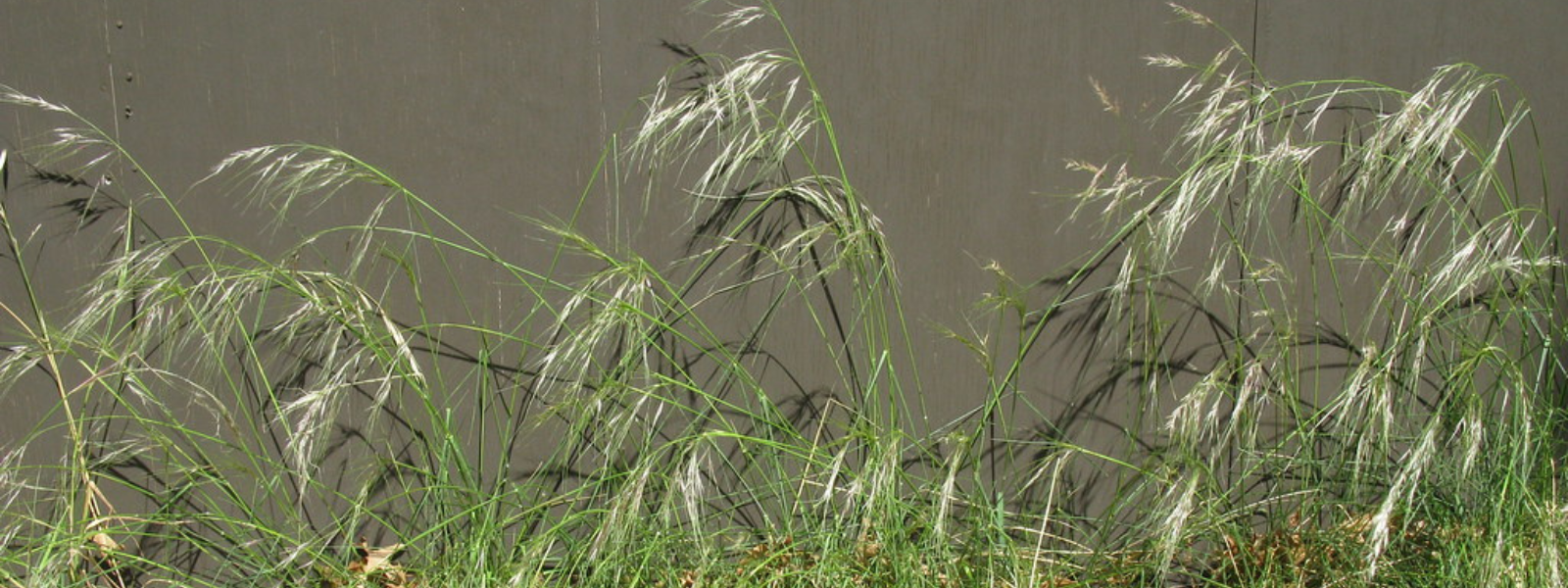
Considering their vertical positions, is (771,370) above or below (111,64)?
below

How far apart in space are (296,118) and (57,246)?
0.41 m

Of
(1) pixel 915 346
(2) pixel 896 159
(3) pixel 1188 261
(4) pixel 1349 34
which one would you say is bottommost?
(1) pixel 915 346

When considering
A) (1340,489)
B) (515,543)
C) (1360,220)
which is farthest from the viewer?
(1360,220)

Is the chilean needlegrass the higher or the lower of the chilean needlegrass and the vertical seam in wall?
the lower

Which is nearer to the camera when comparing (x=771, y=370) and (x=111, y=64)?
(x=111, y=64)

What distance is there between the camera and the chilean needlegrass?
1818 millimetres

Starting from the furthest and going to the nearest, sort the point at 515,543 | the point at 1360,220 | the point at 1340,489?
1. the point at 1360,220
2. the point at 1340,489
3. the point at 515,543

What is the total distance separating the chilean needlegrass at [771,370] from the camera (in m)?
1.82

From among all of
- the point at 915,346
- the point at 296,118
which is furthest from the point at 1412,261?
the point at 296,118

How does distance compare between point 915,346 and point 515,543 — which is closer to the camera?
point 515,543

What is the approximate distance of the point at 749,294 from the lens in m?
2.06

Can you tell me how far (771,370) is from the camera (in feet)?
6.84

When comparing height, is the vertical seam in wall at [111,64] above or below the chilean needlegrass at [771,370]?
above

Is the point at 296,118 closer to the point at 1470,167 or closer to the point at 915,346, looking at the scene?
the point at 915,346
